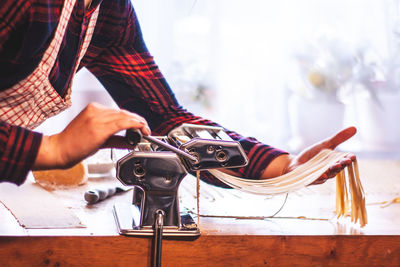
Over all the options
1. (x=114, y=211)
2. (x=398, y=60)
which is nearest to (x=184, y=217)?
(x=114, y=211)

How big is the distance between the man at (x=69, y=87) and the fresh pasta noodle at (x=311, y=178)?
0.08 feet

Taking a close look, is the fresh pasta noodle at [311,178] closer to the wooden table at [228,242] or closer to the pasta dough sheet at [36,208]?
the wooden table at [228,242]

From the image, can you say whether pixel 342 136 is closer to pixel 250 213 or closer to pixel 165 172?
pixel 250 213

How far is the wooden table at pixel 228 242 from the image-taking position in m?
0.73

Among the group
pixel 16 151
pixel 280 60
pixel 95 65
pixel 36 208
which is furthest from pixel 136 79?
pixel 280 60

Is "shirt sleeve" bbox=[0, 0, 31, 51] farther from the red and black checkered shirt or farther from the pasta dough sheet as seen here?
the pasta dough sheet

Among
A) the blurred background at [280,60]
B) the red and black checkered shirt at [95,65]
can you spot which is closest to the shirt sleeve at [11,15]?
the red and black checkered shirt at [95,65]

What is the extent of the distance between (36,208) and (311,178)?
18.2 inches

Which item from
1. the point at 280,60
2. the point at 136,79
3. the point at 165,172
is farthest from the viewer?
the point at 280,60

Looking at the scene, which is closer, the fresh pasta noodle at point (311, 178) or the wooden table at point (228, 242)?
the wooden table at point (228, 242)

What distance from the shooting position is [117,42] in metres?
0.97

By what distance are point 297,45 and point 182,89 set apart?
1.98 ft

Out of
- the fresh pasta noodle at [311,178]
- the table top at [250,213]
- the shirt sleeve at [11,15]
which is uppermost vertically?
the shirt sleeve at [11,15]

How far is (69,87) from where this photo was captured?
34.3 inches
